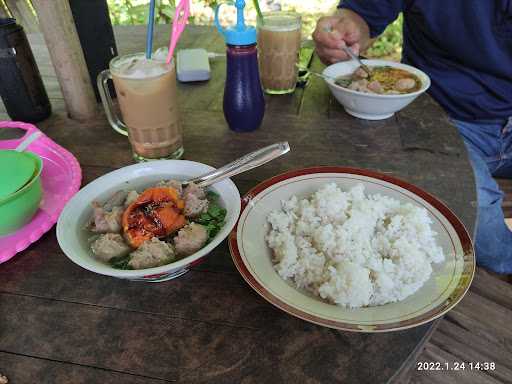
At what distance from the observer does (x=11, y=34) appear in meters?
1.31

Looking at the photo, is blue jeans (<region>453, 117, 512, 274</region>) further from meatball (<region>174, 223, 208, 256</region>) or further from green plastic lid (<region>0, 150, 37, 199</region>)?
green plastic lid (<region>0, 150, 37, 199</region>)

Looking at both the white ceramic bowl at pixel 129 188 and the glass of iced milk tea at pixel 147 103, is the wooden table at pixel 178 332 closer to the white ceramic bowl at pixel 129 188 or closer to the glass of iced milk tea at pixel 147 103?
the white ceramic bowl at pixel 129 188

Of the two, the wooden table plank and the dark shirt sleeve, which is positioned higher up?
the dark shirt sleeve

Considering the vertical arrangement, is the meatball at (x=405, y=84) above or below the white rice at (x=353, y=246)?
above

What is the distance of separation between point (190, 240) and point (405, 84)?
110 cm

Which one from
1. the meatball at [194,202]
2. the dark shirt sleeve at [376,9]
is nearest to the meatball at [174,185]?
the meatball at [194,202]

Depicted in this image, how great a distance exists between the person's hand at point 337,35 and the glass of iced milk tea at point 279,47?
20 cm

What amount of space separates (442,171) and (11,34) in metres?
1.54

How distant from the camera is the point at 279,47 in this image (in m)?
1.54

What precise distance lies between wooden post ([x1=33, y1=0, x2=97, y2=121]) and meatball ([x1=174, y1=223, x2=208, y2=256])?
953 millimetres

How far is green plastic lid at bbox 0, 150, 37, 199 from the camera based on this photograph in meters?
0.86

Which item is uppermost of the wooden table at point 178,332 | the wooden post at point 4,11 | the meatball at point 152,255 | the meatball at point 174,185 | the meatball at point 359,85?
the wooden post at point 4,11

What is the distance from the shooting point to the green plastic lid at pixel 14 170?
0.86m

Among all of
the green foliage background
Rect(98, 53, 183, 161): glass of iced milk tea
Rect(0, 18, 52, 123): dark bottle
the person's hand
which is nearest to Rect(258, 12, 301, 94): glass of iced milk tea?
the person's hand
